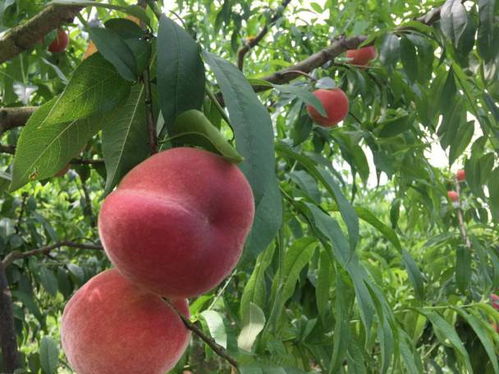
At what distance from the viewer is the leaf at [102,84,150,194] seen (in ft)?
1.81

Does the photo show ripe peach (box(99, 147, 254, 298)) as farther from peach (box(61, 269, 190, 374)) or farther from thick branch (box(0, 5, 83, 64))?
thick branch (box(0, 5, 83, 64))

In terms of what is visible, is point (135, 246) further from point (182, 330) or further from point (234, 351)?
point (234, 351)

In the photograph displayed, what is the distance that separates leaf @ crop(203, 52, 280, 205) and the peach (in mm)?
148

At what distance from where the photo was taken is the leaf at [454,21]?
939 millimetres

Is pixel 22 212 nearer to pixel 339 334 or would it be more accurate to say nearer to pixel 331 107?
pixel 331 107

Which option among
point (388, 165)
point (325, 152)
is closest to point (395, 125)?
point (388, 165)

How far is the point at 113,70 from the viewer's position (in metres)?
0.55

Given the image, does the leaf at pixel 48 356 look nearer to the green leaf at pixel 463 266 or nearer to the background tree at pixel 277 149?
the background tree at pixel 277 149

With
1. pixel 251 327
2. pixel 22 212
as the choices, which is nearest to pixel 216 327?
pixel 251 327

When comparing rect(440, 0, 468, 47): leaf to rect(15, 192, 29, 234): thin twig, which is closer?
rect(440, 0, 468, 47): leaf

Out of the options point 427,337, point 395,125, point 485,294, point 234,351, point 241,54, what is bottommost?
point 427,337

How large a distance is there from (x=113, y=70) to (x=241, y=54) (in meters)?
0.89

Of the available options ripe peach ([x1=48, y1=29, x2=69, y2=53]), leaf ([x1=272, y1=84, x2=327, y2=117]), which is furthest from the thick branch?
ripe peach ([x1=48, y1=29, x2=69, y2=53])

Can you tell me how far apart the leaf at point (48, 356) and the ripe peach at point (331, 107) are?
2.62 ft
